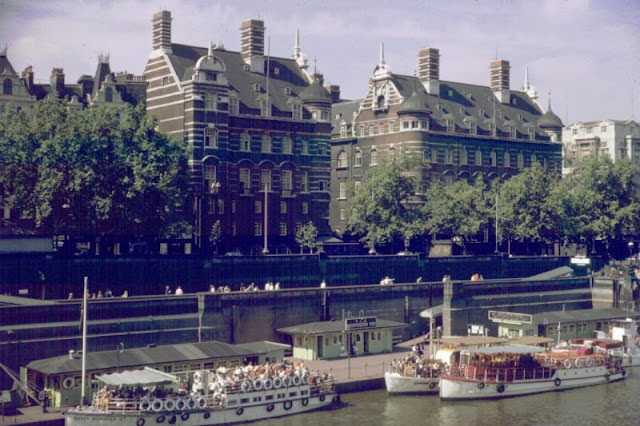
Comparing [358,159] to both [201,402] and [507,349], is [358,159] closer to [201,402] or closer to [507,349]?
[507,349]

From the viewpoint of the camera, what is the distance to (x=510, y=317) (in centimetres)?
7506

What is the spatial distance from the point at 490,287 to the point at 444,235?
2424 cm

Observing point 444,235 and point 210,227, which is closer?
point 210,227

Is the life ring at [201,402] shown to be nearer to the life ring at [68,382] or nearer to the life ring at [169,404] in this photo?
the life ring at [169,404]

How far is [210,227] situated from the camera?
89.6 metres

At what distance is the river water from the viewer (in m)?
52.2

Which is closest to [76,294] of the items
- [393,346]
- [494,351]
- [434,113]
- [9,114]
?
[9,114]

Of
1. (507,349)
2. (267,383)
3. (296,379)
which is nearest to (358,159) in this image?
(507,349)

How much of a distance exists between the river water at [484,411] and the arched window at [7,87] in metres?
51.7

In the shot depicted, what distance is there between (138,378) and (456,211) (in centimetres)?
5499

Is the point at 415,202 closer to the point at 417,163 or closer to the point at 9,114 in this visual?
the point at 417,163

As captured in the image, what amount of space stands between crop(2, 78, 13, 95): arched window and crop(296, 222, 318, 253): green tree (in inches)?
1208

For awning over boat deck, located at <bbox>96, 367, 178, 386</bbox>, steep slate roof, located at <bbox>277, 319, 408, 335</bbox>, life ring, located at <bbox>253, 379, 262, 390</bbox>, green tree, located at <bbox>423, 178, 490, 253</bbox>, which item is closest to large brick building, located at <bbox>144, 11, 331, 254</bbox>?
green tree, located at <bbox>423, 178, 490, 253</bbox>

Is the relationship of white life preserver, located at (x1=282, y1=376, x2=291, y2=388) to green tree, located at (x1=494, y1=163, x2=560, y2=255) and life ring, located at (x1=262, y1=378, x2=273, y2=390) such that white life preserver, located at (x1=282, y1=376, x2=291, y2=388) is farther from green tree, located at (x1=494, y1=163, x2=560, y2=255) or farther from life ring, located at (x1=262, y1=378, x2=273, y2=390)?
green tree, located at (x1=494, y1=163, x2=560, y2=255)
